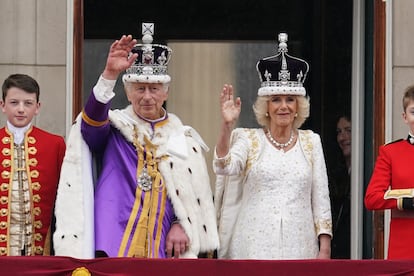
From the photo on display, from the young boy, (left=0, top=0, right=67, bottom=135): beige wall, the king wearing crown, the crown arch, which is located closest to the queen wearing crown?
the king wearing crown

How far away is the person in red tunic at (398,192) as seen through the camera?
8734mm

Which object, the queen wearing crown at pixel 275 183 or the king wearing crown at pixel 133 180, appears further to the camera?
the queen wearing crown at pixel 275 183

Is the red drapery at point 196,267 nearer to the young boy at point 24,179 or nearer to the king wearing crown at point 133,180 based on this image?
the king wearing crown at point 133,180

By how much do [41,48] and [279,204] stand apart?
90.9 inches

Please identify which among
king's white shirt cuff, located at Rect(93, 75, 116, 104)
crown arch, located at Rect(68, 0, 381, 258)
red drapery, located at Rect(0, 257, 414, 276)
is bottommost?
red drapery, located at Rect(0, 257, 414, 276)

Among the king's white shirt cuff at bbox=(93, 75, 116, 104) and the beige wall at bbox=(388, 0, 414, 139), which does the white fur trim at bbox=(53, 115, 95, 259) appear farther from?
the beige wall at bbox=(388, 0, 414, 139)

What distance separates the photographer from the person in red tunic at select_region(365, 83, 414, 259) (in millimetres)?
8734

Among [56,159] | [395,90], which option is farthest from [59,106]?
[395,90]

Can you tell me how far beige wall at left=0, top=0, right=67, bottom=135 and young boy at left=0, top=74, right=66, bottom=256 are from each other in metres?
1.44

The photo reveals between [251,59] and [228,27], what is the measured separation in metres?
0.38

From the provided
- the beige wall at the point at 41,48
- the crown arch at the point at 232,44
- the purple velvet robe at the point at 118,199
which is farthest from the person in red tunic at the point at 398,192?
the crown arch at the point at 232,44

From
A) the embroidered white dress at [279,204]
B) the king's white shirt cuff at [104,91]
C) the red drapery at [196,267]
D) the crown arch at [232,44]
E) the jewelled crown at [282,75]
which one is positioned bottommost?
the red drapery at [196,267]

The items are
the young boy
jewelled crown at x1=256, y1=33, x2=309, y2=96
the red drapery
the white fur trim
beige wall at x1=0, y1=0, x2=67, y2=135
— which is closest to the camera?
the red drapery

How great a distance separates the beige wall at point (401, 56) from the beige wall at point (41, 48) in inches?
88.3
